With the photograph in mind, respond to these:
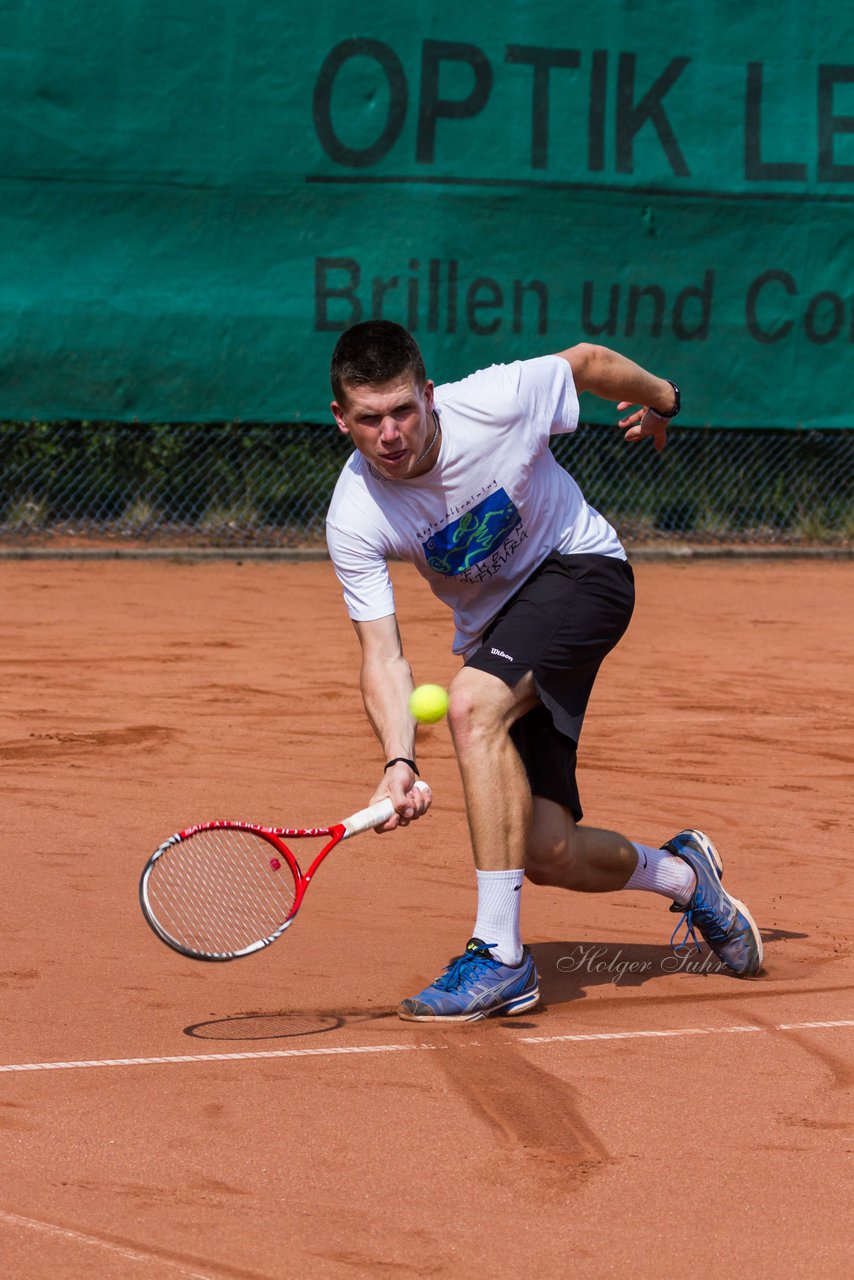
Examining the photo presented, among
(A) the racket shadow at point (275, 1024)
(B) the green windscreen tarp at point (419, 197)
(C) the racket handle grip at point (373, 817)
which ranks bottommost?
(A) the racket shadow at point (275, 1024)

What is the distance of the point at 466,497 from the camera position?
3842mm

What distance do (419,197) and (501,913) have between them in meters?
7.21

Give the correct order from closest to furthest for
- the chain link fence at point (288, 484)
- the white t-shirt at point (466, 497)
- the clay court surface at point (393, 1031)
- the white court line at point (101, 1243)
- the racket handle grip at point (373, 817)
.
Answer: the white court line at point (101, 1243)
the clay court surface at point (393, 1031)
the racket handle grip at point (373, 817)
the white t-shirt at point (466, 497)
the chain link fence at point (288, 484)

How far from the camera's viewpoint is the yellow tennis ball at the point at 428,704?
12.1 feet

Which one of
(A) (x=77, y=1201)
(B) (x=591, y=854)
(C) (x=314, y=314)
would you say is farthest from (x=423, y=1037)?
(C) (x=314, y=314)

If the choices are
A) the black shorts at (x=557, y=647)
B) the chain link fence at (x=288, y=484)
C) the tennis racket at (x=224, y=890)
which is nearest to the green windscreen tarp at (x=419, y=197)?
the chain link fence at (x=288, y=484)

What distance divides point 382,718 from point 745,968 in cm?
103

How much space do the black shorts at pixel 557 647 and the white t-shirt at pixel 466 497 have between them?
4.3 inches

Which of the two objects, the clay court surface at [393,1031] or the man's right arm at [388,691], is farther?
the man's right arm at [388,691]

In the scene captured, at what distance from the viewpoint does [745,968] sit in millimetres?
4090

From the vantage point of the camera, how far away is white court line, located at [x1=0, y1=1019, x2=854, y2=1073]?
338 cm

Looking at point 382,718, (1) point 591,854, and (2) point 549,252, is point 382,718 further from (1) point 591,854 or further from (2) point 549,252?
(2) point 549,252

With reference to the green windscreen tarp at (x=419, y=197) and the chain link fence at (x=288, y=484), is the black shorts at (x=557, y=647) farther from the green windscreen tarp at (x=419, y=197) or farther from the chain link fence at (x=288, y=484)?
the chain link fence at (x=288, y=484)

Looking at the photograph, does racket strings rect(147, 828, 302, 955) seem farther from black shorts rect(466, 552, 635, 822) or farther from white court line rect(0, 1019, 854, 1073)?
black shorts rect(466, 552, 635, 822)
